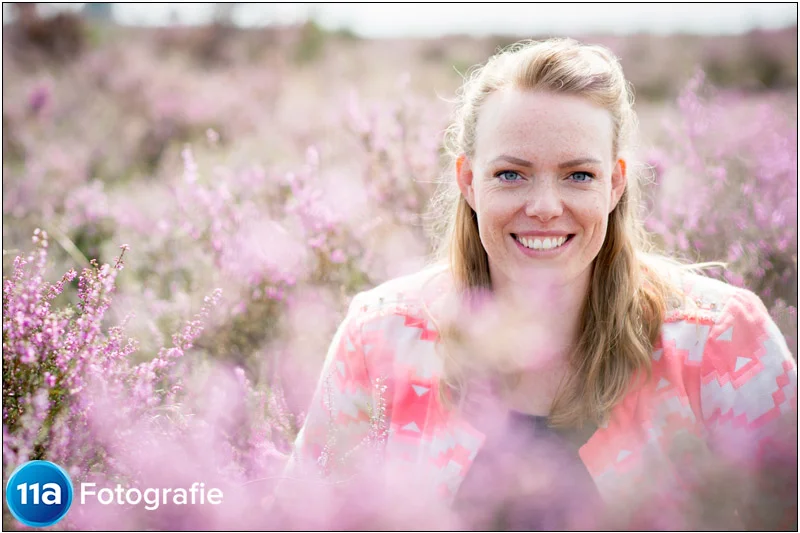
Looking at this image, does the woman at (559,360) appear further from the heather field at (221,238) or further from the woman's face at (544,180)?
the heather field at (221,238)

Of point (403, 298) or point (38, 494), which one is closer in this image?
point (38, 494)

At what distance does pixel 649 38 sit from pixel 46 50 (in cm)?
796

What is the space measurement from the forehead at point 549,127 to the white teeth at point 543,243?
22 cm

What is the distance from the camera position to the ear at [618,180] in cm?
194

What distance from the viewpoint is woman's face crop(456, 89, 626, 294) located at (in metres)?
1.78

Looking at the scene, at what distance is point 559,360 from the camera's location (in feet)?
6.65

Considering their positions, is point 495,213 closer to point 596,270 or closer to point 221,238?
point 596,270

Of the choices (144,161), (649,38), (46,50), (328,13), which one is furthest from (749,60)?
(46,50)

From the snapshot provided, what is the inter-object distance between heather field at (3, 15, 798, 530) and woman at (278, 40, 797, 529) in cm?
21

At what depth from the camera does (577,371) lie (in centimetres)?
195

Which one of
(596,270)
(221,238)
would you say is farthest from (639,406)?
(221,238)

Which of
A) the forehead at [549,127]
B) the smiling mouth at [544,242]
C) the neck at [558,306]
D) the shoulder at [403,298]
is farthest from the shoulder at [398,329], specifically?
the forehead at [549,127]

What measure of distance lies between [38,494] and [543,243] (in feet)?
4.37

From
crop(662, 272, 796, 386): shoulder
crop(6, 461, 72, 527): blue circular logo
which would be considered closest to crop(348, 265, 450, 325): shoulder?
crop(662, 272, 796, 386): shoulder
